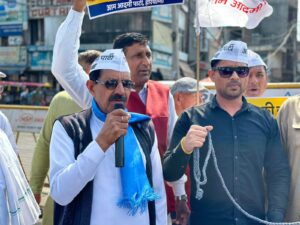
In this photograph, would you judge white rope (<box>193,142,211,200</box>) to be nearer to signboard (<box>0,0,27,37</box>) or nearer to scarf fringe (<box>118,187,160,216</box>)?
scarf fringe (<box>118,187,160,216</box>)

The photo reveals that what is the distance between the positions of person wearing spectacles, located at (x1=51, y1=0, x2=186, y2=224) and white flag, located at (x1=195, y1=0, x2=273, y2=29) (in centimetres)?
47

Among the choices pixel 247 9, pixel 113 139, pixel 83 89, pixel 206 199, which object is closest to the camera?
pixel 113 139

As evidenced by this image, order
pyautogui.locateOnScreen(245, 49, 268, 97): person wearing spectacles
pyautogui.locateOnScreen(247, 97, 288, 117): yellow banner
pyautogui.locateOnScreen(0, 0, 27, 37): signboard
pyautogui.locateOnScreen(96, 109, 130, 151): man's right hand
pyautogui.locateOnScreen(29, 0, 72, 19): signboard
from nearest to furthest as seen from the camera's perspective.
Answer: pyautogui.locateOnScreen(96, 109, 130, 151): man's right hand
pyautogui.locateOnScreen(245, 49, 268, 97): person wearing spectacles
pyautogui.locateOnScreen(247, 97, 288, 117): yellow banner
pyautogui.locateOnScreen(29, 0, 72, 19): signboard
pyautogui.locateOnScreen(0, 0, 27, 37): signboard

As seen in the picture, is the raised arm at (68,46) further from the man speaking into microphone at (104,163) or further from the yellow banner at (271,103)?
the yellow banner at (271,103)

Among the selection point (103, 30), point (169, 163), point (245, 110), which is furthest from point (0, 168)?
point (103, 30)

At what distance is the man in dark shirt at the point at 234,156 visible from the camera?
251 centimetres

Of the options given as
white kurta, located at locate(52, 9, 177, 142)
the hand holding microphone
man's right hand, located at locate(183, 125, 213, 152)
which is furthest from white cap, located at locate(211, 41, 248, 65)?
the hand holding microphone

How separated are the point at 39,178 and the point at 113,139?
1661mm

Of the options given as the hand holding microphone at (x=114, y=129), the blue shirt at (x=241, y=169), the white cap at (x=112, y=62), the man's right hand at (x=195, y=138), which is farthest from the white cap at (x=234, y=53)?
the hand holding microphone at (x=114, y=129)

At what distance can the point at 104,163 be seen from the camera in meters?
2.11

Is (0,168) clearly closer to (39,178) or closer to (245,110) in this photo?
(39,178)

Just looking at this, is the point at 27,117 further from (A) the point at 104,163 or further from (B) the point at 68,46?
(A) the point at 104,163

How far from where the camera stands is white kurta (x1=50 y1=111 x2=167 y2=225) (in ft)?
6.39

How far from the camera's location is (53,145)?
2.11 m
